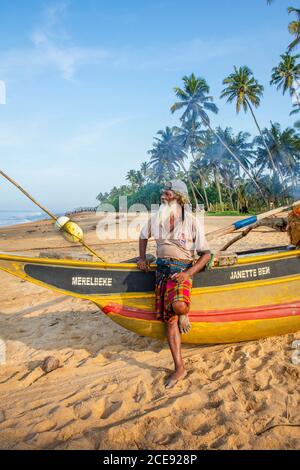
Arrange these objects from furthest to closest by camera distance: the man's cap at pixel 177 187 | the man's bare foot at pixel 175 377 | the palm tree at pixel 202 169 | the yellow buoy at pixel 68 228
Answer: the palm tree at pixel 202 169 < the yellow buoy at pixel 68 228 < the man's cap at pixel 177 187 < the man's bare foot at pixel 175 377

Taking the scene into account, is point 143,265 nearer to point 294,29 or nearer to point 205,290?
point 205,290

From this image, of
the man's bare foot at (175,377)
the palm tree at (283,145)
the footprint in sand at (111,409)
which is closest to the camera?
the footprint in sand at (111,409)

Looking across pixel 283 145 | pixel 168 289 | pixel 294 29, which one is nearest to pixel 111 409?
pixel 168 289

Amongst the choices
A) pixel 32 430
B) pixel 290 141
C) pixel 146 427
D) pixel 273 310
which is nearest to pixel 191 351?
pixel 273 310

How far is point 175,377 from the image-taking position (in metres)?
2.85

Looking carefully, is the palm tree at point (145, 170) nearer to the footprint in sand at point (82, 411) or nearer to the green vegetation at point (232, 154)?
the green vegetation at point (232, 154)

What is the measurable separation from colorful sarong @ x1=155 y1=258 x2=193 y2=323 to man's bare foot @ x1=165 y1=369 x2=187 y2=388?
0.48m

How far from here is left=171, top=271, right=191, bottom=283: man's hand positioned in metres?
2.92

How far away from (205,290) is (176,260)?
1.61ft

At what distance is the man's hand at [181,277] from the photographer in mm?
2920

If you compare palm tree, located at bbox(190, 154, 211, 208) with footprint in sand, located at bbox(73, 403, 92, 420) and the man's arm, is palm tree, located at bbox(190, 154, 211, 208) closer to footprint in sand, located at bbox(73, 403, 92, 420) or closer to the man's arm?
the man's arm

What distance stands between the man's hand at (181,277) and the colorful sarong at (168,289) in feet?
0.10

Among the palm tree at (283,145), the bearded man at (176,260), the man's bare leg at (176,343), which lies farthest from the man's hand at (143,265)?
the palm tree at (283,145)
